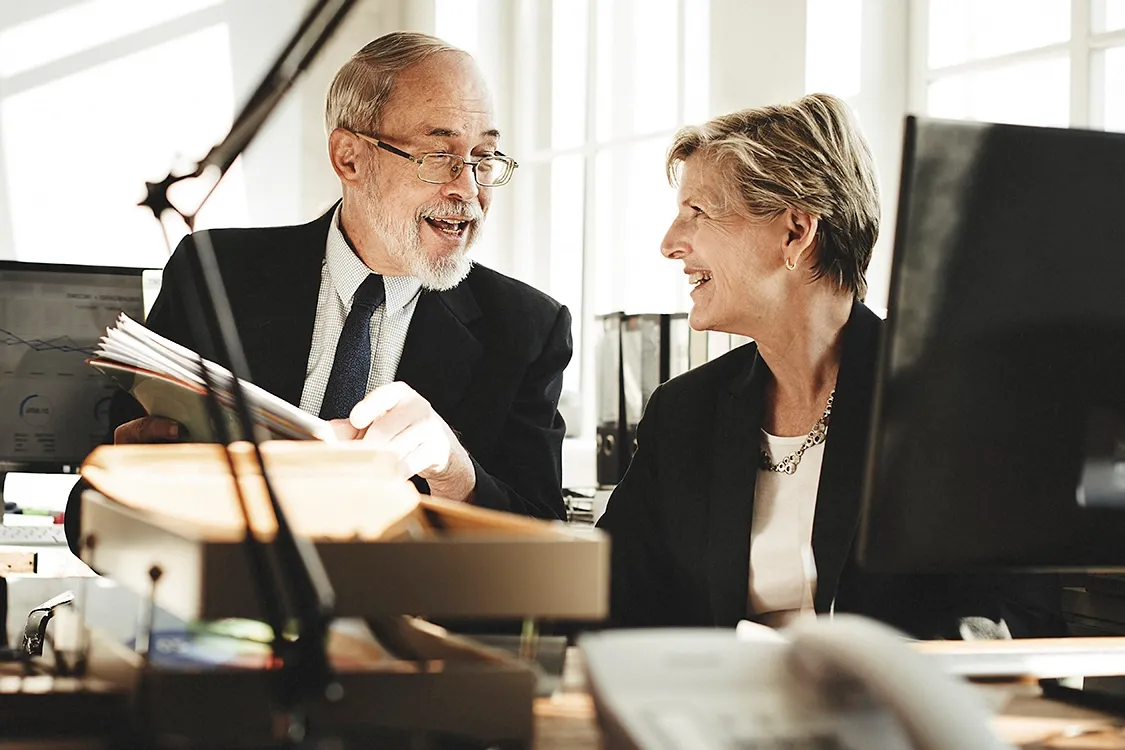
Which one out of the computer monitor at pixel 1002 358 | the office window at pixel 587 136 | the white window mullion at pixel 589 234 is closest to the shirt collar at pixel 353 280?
the computer monitor at pixel 1002 358

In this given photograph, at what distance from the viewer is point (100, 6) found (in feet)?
15.5

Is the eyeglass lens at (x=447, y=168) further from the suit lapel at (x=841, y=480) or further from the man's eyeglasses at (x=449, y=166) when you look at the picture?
the suit lapel at (x=841, y=480)

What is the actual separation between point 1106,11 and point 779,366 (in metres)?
1.22

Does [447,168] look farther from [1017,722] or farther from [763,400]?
[1017,722]

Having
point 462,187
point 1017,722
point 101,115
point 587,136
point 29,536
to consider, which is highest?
point 101,115

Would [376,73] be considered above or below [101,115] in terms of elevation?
below

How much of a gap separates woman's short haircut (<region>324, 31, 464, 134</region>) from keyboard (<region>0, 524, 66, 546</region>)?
Result: 1.21m

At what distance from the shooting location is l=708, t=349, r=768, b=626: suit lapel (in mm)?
1616

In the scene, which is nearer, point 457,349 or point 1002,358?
point 1002,358

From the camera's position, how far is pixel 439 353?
204cm

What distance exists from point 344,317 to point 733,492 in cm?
75

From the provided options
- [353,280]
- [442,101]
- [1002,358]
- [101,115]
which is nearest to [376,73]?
[442,101]

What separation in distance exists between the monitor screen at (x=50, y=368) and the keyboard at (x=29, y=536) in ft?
0.50

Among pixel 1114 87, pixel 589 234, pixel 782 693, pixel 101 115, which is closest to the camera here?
pixel 782 693
